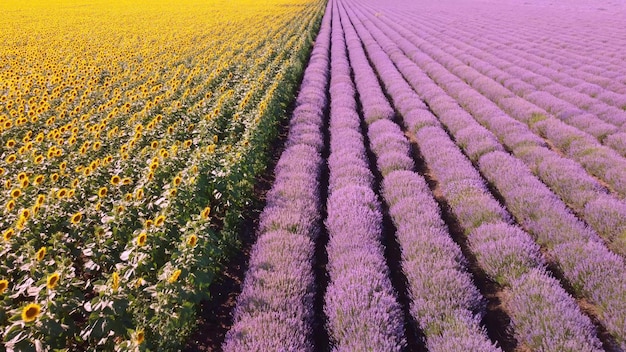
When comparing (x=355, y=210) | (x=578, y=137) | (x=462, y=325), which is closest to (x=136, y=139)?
(x=355, y=210)

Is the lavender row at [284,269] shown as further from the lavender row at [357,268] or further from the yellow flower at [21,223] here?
the yellow flower at [21,223]

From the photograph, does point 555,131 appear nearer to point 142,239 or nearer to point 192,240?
point 192,240

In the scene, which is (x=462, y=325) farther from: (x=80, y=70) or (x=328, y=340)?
(x=80, y=70)

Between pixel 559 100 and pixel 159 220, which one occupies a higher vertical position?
pixel 159 220

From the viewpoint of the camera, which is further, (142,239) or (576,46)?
(576,46)

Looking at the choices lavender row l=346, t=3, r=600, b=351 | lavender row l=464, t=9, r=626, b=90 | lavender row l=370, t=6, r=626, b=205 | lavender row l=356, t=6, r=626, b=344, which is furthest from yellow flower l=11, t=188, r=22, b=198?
lavender row l=464, t=9, r=626, b=90

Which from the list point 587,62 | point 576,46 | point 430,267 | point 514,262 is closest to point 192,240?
point 430,267

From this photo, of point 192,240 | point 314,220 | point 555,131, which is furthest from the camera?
point 555,131
